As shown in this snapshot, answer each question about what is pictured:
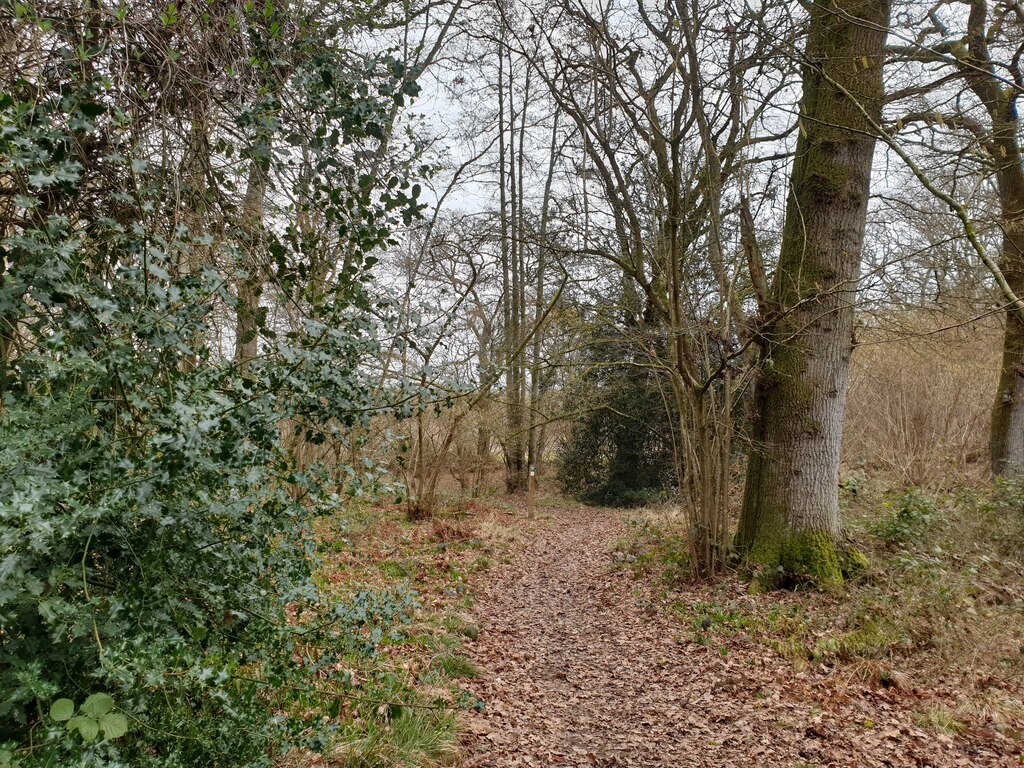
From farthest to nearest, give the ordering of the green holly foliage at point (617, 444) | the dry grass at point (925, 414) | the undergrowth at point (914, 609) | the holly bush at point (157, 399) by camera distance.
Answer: the green holly foliage at point (617, 444), the dry grass at point (925, 414), the undergrowth at point (914, 609), the holly bush at point (157, 399)

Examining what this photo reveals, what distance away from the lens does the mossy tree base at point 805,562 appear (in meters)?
6.47

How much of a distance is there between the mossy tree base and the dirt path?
1.17 metres

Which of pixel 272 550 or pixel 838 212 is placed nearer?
pixel 272 550

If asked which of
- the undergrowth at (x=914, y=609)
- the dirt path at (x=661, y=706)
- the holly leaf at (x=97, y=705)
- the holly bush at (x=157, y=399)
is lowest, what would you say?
the dirt path at (x=661, y=706)

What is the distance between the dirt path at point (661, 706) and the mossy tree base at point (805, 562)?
46.2 inches

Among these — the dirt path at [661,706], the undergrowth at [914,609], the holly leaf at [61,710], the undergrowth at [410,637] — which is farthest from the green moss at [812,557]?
the holly leaf at [61,710]

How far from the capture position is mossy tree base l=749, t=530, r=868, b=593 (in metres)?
6.47

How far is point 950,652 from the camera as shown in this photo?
4.66m

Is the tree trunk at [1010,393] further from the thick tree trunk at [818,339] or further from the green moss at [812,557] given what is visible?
the green moss at [812,557]

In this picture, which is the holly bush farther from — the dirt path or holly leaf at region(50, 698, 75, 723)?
the dirt path

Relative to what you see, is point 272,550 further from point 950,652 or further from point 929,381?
point 929,381

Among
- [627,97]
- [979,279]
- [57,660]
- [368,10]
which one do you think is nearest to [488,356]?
[627,97]

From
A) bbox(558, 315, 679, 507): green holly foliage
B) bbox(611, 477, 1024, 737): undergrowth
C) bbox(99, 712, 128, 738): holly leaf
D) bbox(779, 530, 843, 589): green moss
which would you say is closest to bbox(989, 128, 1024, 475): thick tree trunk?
bbox(611, 477, 1024, 737): undergrowth

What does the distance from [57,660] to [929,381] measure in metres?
14.6
